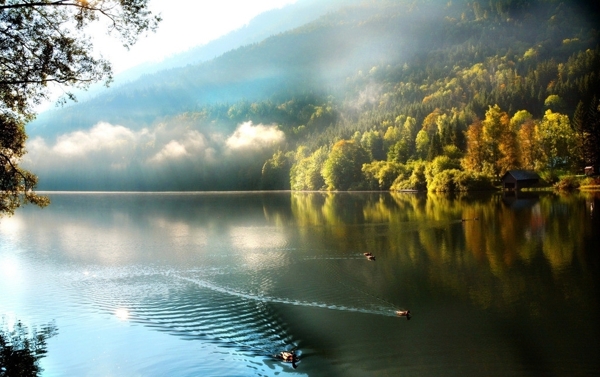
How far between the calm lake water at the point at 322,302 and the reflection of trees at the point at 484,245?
0.66ft

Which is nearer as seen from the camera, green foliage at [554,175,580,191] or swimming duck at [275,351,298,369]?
swimming duck at [275,351,298,369]

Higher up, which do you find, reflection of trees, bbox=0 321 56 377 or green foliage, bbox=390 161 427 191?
green foliage, bbox=390 161 427 191

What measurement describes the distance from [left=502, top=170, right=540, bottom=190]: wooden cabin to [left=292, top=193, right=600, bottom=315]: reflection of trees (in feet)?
150

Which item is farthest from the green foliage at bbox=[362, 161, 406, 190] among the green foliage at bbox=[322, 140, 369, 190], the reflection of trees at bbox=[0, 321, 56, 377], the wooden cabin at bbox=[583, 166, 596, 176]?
the reflection of trees at bbox=[0, 321, 56, 377]

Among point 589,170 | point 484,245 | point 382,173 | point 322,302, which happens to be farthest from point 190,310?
point 382,173

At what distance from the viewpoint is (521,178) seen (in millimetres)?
117188

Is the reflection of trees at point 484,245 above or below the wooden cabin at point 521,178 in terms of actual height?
below

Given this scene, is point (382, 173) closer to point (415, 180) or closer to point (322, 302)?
Result: point (415, 180)

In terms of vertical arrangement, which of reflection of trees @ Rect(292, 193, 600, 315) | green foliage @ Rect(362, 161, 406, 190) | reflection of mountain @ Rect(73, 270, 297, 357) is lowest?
reflection of trees @ Rect(292, 193, 600, 315)

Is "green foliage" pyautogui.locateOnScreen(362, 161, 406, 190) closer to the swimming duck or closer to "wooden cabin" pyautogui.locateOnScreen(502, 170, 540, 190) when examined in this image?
"wooden cabin" pyautogui.locateOnScreen(502, 170, 540, 190)

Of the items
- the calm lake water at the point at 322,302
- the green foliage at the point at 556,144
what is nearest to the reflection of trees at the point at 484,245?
the calm lake water at the point at 322,302

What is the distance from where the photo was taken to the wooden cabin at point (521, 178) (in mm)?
117375

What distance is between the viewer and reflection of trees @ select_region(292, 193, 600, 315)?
27.8m

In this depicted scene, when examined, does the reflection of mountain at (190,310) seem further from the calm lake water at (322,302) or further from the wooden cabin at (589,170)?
the wooden cabin at (589,170)
